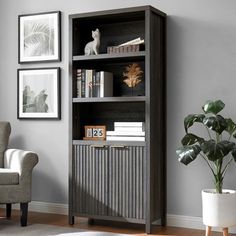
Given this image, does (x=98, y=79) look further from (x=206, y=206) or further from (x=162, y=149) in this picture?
(x=206, y=206)

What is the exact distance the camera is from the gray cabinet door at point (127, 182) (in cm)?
429

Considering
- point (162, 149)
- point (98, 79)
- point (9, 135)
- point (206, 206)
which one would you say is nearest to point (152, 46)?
point (98, 79)

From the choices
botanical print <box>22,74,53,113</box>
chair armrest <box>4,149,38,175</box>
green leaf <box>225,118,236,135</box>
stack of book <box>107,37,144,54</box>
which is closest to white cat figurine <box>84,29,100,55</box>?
stack of book <box>107,37,144,54</box>

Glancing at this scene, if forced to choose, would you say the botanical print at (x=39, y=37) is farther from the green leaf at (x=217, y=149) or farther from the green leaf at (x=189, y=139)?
the green leaf at (x=217, y=149)

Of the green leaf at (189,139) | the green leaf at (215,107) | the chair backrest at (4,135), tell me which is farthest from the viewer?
the chair backrest at (4,135)

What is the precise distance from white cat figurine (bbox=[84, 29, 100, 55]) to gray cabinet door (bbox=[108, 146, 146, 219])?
92cm

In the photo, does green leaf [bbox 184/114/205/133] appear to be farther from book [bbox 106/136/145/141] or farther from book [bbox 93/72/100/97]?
book [bbox 93/72/100/97]

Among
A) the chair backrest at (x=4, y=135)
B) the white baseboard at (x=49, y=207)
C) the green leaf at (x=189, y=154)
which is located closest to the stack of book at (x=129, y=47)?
the green leaf at (x=189, y=154)

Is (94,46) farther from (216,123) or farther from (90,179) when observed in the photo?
(216,123)

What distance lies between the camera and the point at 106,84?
4586 mm

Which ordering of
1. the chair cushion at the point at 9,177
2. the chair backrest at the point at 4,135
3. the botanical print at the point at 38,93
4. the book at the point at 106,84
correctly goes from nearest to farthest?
the chair cushion at the point at 9,177 → the book at the point at 106,84 → the chair backrest at the point at 4,135 → the botanical print at the point at 38,93

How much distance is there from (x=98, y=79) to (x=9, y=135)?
4.03 ft

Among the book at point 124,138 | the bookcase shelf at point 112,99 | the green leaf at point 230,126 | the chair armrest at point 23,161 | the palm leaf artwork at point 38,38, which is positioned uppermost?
the palm leaf artwork at point 38,38

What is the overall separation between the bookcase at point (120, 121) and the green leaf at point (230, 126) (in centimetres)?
66
